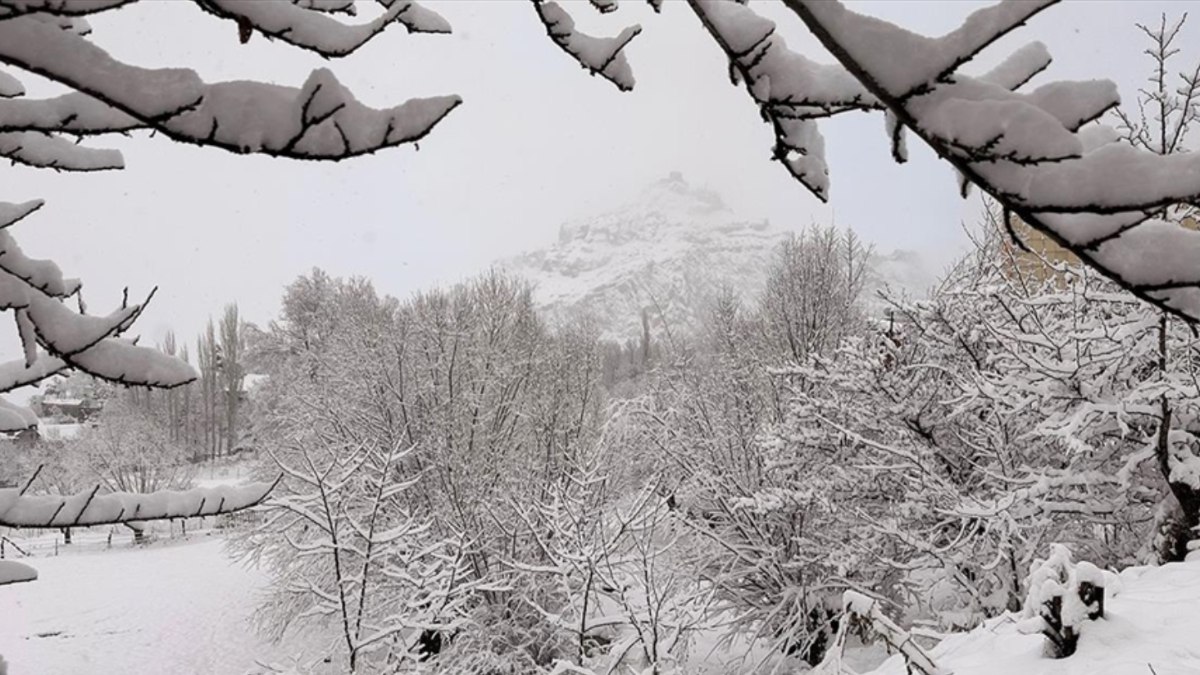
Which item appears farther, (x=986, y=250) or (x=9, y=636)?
(x=9, y=636)

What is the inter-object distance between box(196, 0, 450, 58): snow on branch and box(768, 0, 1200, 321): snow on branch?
46cm

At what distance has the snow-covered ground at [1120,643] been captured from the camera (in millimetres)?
3092

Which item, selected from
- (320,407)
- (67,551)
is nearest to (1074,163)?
(320,407)

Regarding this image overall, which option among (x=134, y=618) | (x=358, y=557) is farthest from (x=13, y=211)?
(x=134, y=618)

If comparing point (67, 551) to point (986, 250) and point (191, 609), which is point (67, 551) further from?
point (986, 250)

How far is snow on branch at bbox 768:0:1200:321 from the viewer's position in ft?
1.96

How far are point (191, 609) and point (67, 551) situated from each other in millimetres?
13273

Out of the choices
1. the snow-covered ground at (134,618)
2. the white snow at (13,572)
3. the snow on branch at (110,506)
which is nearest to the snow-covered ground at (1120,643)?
the snow on branch at (110,506)

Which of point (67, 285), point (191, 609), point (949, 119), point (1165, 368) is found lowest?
point (191, 609)

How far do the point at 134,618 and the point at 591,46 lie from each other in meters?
19.9

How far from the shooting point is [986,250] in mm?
10156

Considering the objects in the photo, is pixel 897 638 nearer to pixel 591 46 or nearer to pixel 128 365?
pixel 591 46

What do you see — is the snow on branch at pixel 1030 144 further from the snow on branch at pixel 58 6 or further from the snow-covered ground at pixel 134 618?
the snow-covered ground at pixel 134 618

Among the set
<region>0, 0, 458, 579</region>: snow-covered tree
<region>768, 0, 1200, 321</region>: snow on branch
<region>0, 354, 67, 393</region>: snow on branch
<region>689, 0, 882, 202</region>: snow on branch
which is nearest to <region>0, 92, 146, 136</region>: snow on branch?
<region>0, 0, 458, 579</region>: snow-covered tree
